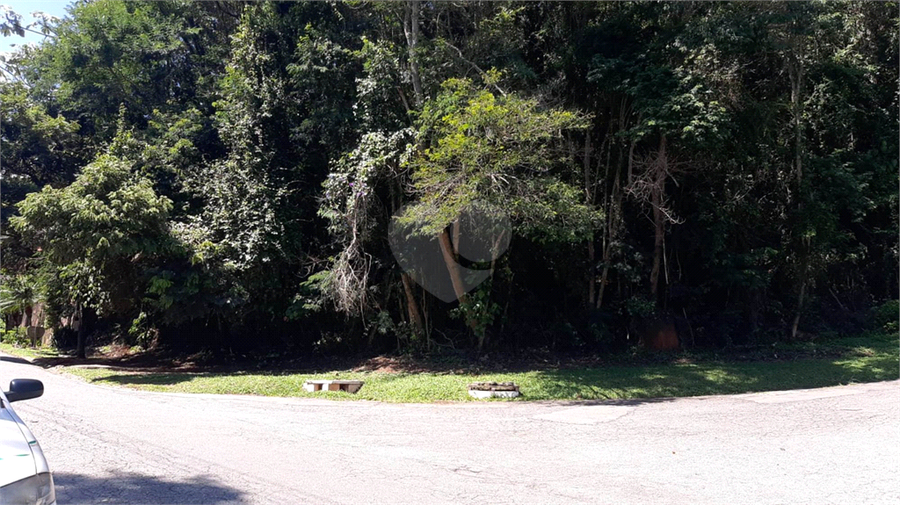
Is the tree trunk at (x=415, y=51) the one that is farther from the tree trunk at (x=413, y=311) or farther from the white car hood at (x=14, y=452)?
the white car hood at (x=14, y=452)

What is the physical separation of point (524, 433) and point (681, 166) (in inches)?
370

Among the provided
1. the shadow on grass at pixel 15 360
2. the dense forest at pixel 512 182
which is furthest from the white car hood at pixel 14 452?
the shadow on grass at pixel 15 360

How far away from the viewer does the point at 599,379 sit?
1345cm

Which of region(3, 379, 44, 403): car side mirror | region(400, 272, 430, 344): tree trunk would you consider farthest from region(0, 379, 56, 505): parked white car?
region(400, 272, 430, 344): tree trunk

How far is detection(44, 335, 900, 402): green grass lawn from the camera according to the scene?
12.4 m

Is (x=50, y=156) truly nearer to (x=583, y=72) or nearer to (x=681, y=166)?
(x=583, y=72)

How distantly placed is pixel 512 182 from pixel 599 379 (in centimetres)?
434

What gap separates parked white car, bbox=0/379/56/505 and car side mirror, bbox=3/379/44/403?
19.2 inches

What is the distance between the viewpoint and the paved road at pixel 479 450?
630 cm

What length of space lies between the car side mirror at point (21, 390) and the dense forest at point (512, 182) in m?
8.80

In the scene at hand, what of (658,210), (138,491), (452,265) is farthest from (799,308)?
(138,491)

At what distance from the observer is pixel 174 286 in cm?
1606

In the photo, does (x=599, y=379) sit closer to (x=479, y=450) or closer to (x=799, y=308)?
(x=479, y=450)

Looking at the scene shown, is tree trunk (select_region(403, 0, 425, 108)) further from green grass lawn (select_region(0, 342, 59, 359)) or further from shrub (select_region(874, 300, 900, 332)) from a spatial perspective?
green grass lawn (select_region(0, 342, 59, 359))
